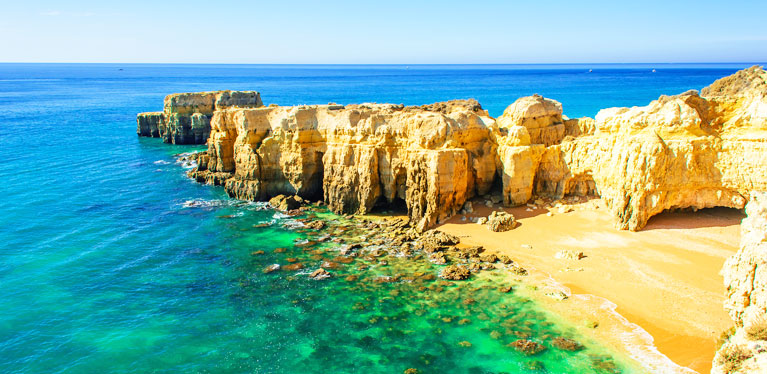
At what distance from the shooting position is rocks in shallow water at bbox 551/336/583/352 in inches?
786

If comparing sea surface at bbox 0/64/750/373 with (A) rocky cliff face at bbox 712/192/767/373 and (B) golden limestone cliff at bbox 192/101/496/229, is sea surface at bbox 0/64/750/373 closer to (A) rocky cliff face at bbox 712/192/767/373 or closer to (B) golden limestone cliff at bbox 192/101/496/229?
(B) golden limestone cliff at bbox 192/101/496/229

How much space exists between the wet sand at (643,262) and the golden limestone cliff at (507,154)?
1486mm

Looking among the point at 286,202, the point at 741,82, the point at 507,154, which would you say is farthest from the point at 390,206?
the point at 741,82

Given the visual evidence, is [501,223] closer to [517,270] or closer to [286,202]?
[517,270]

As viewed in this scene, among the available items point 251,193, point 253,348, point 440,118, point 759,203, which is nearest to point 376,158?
point 440,118

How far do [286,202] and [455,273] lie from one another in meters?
17.7

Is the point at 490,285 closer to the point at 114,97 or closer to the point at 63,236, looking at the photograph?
the point at 63,236

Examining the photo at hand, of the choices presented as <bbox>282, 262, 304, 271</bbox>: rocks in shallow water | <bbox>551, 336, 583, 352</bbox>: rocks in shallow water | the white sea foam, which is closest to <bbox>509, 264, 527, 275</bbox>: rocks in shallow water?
<bbox>551, 336, 583, 352</bbox>: rocks in shallow water

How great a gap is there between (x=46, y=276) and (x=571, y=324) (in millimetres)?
29076

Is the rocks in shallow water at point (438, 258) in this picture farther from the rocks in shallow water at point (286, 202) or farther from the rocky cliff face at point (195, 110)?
the rocky cliff face at point (195, 110)

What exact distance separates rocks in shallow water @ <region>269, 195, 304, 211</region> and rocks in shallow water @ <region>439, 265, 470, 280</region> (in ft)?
53.8

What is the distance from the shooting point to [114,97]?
142m

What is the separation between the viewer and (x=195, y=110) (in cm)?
7038

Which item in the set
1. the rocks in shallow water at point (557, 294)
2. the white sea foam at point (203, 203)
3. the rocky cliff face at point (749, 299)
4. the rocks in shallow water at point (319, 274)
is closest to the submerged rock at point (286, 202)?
the white sea foam at point (203, 203)
